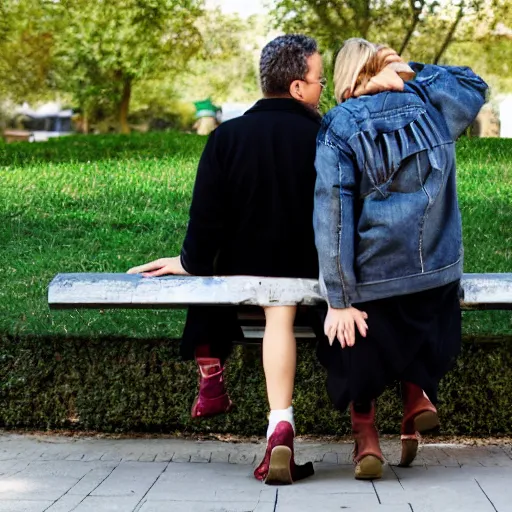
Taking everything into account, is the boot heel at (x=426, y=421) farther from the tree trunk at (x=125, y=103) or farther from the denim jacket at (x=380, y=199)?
the tree trunk at (x=125, y=103)

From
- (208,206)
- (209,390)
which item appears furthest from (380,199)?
(209,390)

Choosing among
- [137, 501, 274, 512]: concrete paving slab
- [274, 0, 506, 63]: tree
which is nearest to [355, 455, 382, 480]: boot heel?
[137, 501, 274, 512]: concrete paving slab

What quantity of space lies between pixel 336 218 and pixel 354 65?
0.65 meters

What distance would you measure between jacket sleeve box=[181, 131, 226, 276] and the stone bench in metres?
0.15

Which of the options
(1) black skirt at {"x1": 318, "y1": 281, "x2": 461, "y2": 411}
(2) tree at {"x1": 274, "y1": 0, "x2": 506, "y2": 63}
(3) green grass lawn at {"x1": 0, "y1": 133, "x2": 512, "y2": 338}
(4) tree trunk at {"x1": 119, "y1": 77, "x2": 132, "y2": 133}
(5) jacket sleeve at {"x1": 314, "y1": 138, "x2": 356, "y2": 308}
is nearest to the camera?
(5) jacket sleeve at {"x1": 314, "y1": 138, "x2": 356, "y2": 308}

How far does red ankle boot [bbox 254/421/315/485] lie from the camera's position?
4176 mm

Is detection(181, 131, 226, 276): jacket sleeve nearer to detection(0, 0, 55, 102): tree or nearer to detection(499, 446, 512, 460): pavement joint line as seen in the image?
detection(499, 446, 512, 460): pavement joint line

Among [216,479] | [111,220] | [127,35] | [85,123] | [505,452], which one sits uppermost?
[127,35]

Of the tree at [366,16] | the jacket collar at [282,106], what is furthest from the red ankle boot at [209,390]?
the tree at [366,16]

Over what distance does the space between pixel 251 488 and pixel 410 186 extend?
129 centimetres

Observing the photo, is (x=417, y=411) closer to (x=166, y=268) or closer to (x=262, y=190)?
(x=262, y=190)

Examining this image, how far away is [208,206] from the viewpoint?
441 centimetres

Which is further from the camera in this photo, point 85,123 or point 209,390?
point 85,123

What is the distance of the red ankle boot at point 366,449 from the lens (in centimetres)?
428
